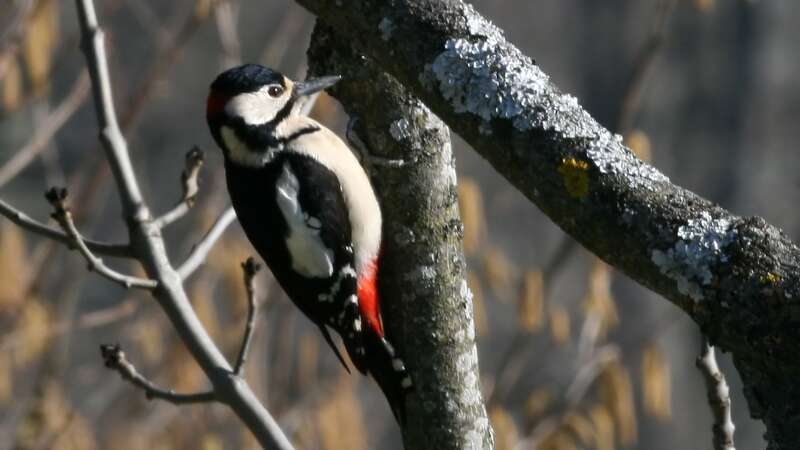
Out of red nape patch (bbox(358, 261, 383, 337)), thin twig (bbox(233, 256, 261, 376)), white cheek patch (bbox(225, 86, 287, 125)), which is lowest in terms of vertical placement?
thin twig (bbox(233, 256, 261, 376))

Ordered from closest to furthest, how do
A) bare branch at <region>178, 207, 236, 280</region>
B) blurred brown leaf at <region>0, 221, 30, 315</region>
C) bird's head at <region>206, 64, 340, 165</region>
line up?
bare branch at <region>178, 207, 236, 280</region>, bird's head at <region>206, 64, 340, 165</region>, blurred brown leaf at <region>0, 221, 30, 315</region>

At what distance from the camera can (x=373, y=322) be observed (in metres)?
2.81

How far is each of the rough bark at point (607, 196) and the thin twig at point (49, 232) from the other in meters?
0.69

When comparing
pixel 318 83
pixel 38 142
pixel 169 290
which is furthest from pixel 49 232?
pixel 38 142

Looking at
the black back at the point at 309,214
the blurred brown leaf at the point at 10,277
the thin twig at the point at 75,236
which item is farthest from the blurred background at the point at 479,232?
A: the thin twig at the point at 75,236

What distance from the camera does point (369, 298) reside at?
286 cm

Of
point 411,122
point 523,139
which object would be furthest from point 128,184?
point 523,139

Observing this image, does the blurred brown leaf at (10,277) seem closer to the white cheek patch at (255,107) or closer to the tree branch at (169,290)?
the white cheek patch at (255,107)

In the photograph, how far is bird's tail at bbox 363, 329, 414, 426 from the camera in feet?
7.73

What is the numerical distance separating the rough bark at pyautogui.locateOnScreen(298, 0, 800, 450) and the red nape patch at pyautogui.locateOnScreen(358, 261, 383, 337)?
2.69 ft

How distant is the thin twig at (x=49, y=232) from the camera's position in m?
2.32

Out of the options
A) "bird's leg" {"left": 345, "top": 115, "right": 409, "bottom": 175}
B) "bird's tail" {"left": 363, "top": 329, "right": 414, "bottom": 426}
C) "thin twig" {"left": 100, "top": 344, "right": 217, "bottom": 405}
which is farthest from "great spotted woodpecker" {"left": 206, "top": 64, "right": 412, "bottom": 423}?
"thin twig" {"left": 100, "top": 344, "right": 217, "bottom": 405}

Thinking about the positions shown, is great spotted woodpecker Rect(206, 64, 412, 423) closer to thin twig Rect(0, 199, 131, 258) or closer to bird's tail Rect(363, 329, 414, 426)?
bird's tail Rect(363, 329, 414, 426)

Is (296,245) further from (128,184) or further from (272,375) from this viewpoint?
(272,375)
